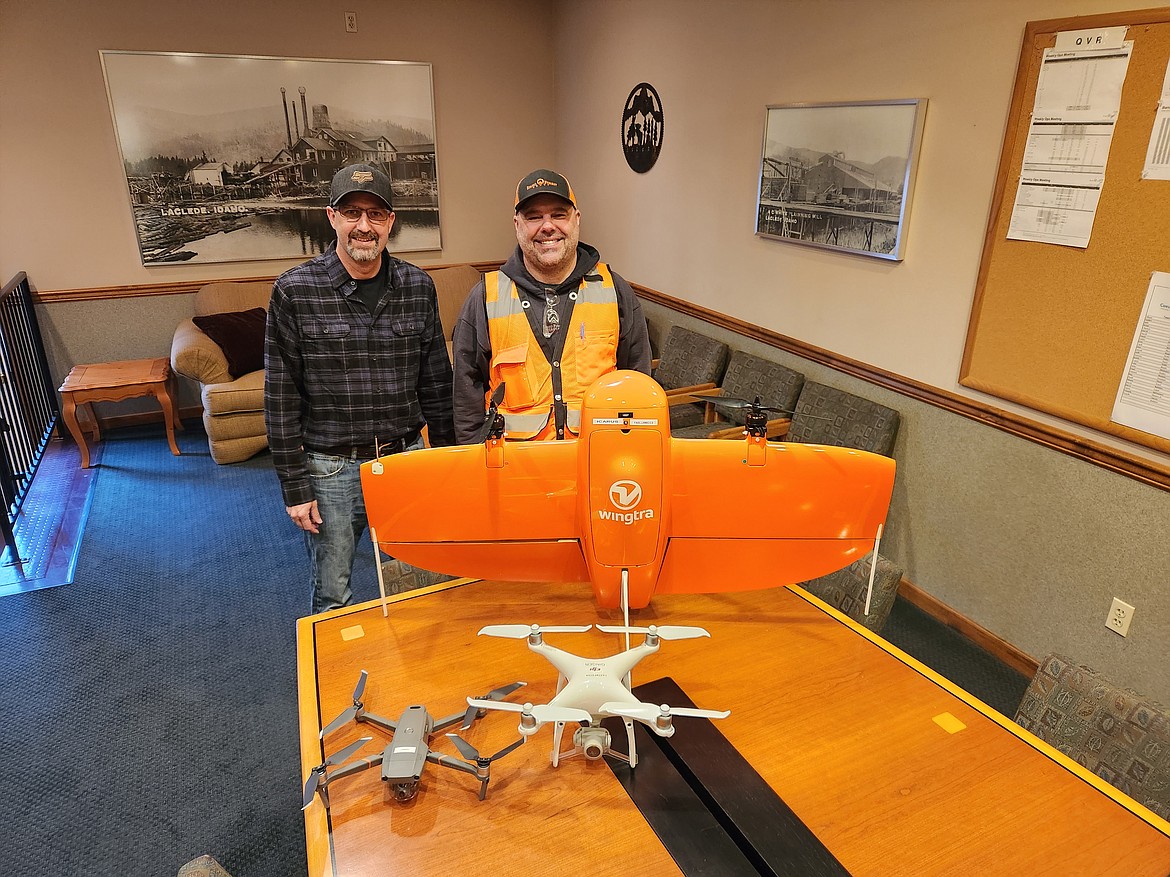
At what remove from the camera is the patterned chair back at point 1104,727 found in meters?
1.42

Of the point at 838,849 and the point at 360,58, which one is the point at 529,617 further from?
the point at 360,58

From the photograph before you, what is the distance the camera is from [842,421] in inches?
135

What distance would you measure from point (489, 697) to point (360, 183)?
1.52 meters

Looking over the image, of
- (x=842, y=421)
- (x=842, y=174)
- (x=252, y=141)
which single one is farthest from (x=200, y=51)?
(x=842, y=421)

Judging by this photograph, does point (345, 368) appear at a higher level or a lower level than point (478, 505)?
higher

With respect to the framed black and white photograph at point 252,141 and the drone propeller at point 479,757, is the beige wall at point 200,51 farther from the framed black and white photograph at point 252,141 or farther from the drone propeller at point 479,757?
the drone propeller at point 479,757

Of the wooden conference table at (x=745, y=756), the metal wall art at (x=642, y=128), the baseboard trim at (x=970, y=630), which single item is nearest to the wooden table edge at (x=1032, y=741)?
the wooden conference table at (x=745, y=756)

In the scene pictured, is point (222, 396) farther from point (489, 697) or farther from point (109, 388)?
point (489, 697)

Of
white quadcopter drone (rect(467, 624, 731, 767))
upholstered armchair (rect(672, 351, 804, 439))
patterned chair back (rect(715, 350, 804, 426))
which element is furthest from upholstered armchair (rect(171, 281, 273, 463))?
white quadcopter drone (rect(467, 624, 731, 767))

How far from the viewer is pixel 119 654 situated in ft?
9.89

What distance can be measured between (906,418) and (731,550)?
2.00m

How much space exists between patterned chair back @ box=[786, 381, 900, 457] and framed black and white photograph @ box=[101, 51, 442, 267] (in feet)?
12.6

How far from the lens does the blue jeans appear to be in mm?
2359

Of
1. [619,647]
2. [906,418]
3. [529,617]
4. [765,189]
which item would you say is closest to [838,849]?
[619,647]
